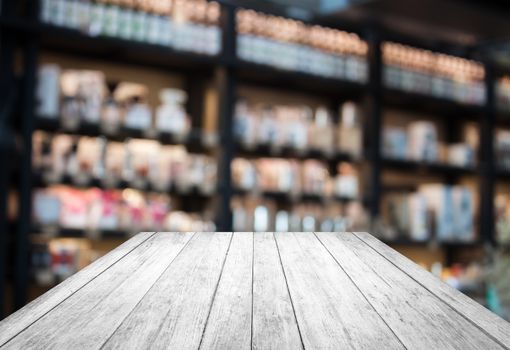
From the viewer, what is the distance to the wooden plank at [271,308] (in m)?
1.08

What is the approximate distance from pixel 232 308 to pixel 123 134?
2.68m

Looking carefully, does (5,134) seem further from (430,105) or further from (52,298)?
(430,105)

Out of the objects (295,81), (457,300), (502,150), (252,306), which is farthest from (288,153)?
(252,306)

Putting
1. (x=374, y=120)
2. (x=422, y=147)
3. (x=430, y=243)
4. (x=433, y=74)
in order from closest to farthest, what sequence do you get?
(x=374, y=120) < (x=430, y=243) < (x=422, y=147) < (x=433, y=74)

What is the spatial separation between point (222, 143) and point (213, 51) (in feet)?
1.88

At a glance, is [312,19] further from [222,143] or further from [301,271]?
[301,271]

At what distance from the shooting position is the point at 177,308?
125 cm

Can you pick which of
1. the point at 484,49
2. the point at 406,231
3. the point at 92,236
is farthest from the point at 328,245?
the point at 484,49

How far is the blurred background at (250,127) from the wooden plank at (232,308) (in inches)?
79.8

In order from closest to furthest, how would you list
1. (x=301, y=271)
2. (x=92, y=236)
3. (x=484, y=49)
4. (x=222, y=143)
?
1. (x=301, y=271)
2. (x=92, y=236)
3. (x=222, y=143)
4. (x=484, y=49)

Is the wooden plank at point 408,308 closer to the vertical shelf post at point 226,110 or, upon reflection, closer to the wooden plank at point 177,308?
the wooden plank at point 177,308

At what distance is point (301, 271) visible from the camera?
5.08 ft

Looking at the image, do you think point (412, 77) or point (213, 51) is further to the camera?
point (412, 77)

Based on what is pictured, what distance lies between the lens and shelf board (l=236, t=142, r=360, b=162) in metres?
4.40
